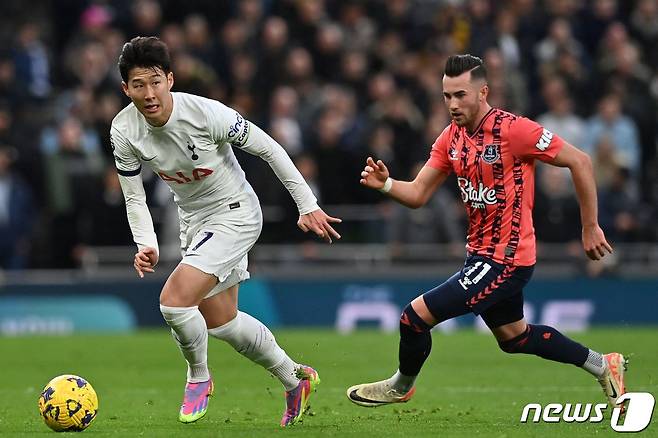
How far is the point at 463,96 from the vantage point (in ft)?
30.2

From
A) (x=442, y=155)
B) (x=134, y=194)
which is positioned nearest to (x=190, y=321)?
(x=134, y=194)

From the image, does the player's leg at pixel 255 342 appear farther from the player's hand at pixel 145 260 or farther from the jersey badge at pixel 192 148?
the jersey badge at pixel 192 148

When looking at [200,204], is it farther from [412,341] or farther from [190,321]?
[412,341]

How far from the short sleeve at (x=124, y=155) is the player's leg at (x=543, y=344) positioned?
262cm

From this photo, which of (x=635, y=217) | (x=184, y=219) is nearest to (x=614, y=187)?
(x=635, y=217)

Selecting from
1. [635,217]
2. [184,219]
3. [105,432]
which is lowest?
[635,217]

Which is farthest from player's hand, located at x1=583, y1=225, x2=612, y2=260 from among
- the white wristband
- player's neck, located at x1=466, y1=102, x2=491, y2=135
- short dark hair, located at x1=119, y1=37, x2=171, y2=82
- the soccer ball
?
the soccer ball

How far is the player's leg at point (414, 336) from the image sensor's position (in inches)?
360

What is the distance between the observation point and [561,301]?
751 inches

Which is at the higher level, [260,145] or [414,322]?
[260,145]

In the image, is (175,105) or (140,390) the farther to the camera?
(140,390)

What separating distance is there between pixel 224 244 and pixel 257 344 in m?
0.75

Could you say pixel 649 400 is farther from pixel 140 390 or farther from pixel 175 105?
pixel 140 390

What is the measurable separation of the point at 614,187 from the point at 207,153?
10.7 m
